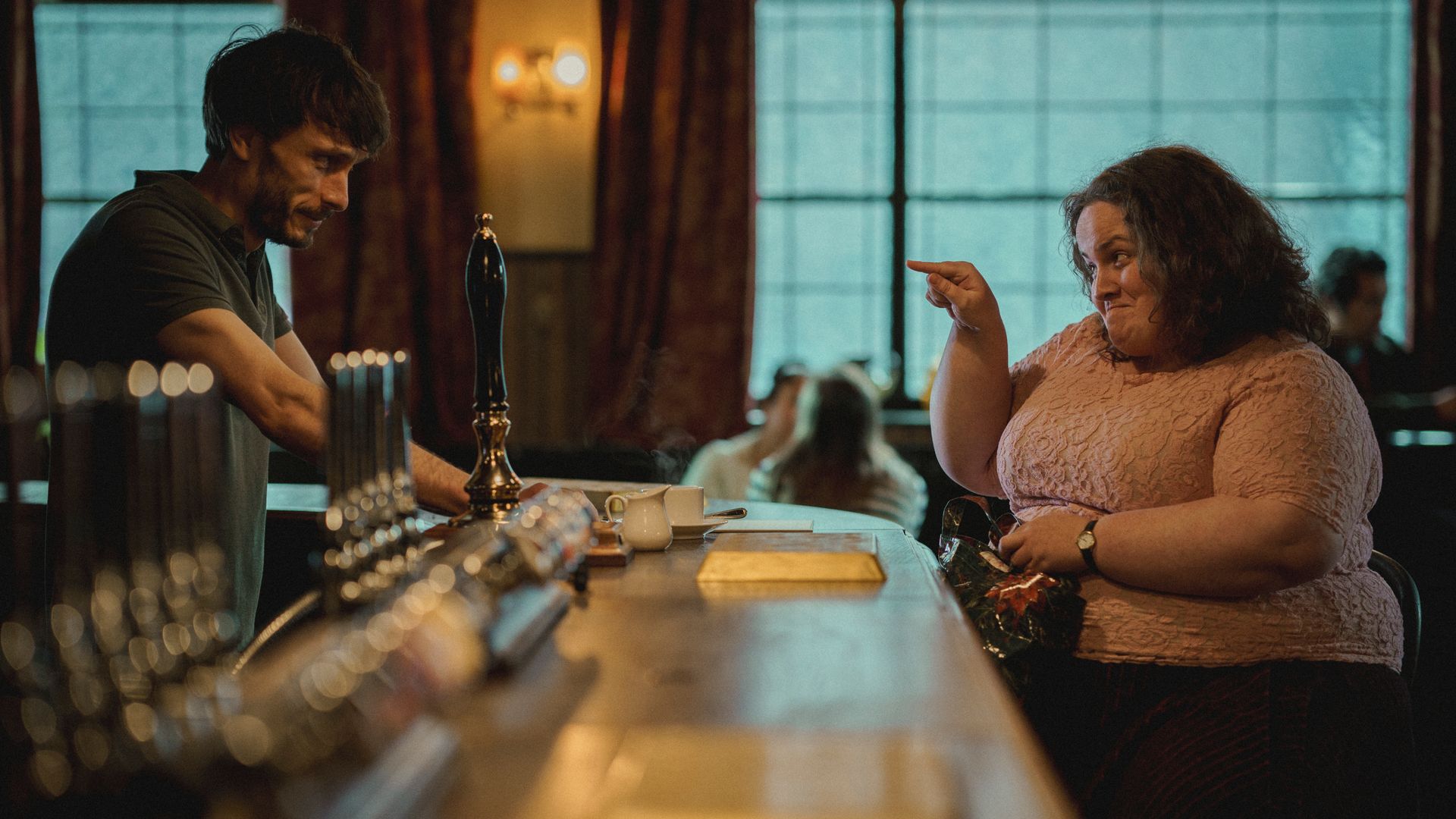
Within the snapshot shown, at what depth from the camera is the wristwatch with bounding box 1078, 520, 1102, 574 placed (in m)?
1.83

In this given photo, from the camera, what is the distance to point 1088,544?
1.83 meters

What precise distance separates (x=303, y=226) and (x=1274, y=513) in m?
1.70

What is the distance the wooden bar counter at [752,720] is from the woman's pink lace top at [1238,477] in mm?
496

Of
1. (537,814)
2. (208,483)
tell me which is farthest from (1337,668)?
(208,483)

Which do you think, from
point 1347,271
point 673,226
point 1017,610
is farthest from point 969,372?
point 673,226

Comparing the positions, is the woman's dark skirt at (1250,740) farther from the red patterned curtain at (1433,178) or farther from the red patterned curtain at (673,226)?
the red patterned curtain at (1433,178)

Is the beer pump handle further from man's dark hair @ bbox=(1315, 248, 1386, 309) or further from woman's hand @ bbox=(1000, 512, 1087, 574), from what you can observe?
man's dark hair @ bbox=(1315, 248, 1386, 309)

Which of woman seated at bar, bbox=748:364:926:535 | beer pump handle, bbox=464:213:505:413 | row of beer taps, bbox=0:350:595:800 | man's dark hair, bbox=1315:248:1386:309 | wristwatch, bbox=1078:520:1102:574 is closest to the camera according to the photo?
row of beer taps, bbox=0:350:595:800

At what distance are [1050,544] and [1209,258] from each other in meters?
0.51

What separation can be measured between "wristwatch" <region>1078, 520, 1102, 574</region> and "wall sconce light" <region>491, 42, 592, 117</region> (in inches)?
174

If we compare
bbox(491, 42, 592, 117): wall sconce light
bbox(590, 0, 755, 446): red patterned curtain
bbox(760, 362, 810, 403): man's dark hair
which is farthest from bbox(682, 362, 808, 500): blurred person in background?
bbox(491, 42, 592, 117): wall sconce light

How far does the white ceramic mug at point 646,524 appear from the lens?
6.17ft

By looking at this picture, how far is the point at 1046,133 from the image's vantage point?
5.95m

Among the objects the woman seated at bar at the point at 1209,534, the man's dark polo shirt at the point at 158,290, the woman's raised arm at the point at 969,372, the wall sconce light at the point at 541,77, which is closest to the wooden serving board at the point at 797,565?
the woman seated at bar at the point at 1209,534
